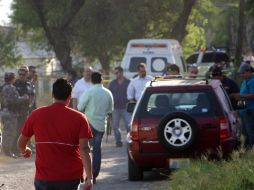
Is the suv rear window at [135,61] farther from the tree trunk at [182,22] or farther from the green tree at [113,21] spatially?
the green tree at [113,21]

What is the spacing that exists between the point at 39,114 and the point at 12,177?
659 centimetres

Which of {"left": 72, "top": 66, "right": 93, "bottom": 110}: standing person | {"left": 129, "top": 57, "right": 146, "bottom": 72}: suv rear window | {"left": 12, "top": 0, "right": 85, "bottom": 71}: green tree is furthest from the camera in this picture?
{"left": 12, "top": 0, "right": 85, "bottom": 71}: green tree

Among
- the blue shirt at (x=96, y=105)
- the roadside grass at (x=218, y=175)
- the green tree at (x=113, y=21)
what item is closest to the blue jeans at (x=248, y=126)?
the roadside grass at (x=218, y=175)

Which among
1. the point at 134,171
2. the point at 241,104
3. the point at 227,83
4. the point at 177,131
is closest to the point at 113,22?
the point at 227,83

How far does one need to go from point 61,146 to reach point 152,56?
20.6 metres

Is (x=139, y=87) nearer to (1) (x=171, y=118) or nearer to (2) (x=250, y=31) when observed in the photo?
(1) (x=171, y=118)

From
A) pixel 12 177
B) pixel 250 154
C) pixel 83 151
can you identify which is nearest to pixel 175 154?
pixel 250 154

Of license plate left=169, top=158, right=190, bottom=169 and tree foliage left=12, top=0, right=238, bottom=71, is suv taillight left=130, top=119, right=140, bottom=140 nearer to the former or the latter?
license plate left=169, top=158, right=190, bottom=169

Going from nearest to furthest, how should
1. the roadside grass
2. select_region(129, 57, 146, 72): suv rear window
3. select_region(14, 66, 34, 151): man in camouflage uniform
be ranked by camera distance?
the roadside grass, select_region(14, 66, 34, 151): man in camouflage uniform, select_region(129, 57, 146, 72): suv rear window

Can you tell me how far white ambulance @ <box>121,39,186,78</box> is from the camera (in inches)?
1119

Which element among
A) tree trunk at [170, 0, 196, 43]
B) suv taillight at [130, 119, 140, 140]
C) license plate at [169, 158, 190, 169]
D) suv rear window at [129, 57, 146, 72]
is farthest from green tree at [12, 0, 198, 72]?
license plate at [169, 158, 190, 169]

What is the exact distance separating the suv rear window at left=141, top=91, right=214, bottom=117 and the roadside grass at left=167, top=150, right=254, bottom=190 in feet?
2.70

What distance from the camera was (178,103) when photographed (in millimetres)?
13797

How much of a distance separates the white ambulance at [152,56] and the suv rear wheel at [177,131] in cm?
1521
